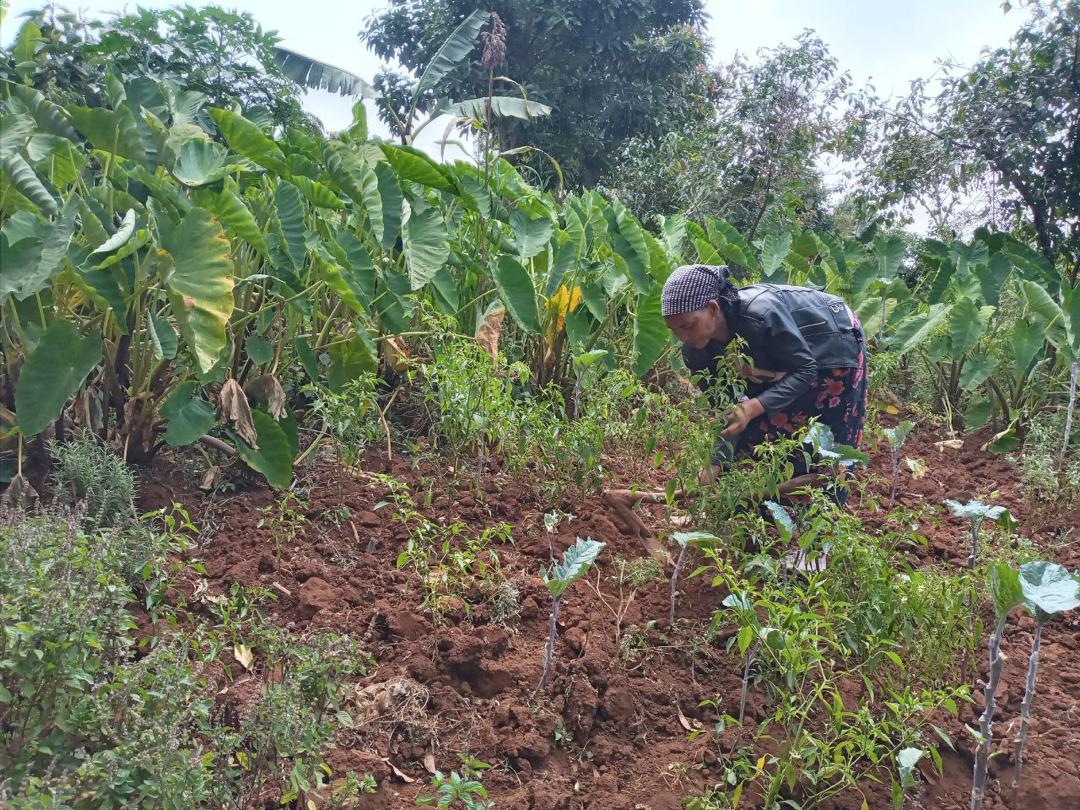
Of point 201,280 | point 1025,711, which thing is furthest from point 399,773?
point 201,280

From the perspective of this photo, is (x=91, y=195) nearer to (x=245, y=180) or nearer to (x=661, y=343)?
(x=245, y=180)

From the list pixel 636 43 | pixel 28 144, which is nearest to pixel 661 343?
pixel 28 144

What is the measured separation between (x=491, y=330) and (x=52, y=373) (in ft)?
6.12

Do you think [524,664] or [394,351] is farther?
[394,351]

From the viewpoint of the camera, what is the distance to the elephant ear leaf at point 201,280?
2.65 m

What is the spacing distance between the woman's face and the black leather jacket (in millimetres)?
48

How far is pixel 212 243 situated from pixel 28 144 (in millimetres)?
745

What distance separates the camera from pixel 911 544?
3363mm

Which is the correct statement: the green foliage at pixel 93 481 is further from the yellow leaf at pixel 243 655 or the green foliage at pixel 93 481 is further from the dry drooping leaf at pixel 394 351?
the dry drooping leaf at pixel 394 351

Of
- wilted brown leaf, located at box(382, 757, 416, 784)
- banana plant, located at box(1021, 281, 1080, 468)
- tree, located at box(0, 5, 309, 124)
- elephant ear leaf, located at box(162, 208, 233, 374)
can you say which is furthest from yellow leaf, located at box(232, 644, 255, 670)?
tree, located at box(0, 5, 309, 124)

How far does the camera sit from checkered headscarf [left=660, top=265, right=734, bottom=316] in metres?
2.94

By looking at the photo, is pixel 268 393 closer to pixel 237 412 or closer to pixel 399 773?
pixel 237 412

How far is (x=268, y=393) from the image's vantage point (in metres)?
3.22

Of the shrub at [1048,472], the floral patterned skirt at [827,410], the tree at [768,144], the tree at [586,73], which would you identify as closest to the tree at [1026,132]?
the tree at [768,144]
